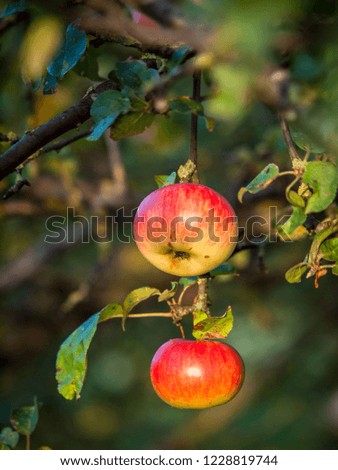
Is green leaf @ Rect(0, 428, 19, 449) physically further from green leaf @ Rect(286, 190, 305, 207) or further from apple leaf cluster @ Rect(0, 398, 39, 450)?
green leaf @ Rect(286, 190, 305, 207)

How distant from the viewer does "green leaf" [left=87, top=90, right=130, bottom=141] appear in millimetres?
910

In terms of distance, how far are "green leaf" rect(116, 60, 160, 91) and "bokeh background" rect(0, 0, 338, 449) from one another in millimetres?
130

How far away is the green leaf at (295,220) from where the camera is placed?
856 mm

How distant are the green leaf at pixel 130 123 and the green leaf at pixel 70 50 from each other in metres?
0.11

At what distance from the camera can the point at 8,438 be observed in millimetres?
1145

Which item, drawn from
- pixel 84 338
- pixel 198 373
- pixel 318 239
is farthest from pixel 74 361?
pixel 318 239

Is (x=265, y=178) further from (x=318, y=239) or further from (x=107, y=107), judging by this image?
(x=107, y=107)

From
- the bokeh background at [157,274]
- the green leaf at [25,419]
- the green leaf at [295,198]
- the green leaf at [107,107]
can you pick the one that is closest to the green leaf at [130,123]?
the green leaf at [107,107]

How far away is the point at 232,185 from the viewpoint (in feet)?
6.53

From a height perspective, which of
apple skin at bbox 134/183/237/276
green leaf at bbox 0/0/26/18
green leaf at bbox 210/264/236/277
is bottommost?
green leaf at bbox 210/264/236/277

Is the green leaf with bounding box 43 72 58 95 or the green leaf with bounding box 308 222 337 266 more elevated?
the green leaf with bounding box 43 72 58 95

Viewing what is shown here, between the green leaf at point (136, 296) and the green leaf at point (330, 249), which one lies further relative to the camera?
the green leaf at point (136, 296)

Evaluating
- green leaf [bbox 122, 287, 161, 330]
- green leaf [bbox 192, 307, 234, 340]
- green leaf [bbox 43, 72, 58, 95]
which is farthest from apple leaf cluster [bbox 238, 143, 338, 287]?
green leaf [bbox 43, 72, 58, 95]

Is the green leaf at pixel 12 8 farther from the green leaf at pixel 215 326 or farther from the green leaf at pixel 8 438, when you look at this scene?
the green leaf at pixel 8 438
